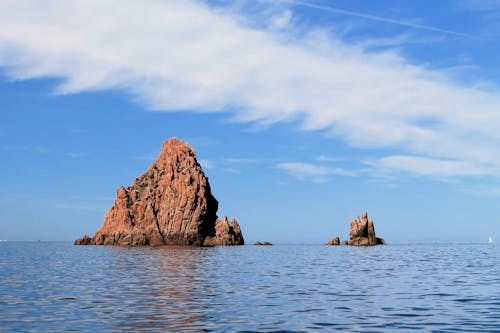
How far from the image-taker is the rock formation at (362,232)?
190 m

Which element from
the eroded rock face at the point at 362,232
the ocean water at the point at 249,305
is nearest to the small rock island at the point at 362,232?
the eroded rock face at the point at 362,232

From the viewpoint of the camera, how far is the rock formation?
18988 centimetres

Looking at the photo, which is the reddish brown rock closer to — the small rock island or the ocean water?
the small rock island

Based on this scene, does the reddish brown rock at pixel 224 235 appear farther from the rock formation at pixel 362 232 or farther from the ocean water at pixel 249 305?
the ocean water at pixel 249 305

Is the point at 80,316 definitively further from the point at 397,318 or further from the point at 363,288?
the point at 363,288

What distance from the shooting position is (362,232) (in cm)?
19050

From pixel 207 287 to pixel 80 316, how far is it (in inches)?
595

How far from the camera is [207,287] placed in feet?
129

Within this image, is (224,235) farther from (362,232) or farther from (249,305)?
(249,305)

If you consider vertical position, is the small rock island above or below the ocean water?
above

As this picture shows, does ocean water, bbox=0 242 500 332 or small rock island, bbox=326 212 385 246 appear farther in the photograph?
small rock island, bbox=326 212 385 246

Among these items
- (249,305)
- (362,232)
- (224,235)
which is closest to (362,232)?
(362,232)

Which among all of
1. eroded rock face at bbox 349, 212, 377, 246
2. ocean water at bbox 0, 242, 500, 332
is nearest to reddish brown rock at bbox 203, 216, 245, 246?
eroded rock face at bbox 349, 212, 377, 246

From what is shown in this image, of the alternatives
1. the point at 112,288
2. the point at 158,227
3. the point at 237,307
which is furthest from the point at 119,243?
the point at 237,307
